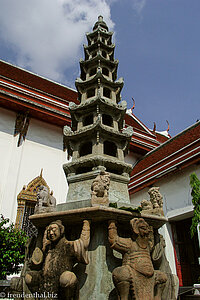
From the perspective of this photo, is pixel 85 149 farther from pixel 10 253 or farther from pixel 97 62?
pixel 10 253

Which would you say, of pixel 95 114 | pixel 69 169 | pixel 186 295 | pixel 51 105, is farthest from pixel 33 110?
pixel 186 295

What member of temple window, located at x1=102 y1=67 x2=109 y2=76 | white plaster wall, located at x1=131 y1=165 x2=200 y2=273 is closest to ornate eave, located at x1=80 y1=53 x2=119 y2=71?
temple window, located at x1=102 y1=67 x2=109 y2=76

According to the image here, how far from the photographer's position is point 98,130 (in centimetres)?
475

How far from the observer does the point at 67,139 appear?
16.5ft

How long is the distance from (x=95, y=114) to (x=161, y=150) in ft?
25.0

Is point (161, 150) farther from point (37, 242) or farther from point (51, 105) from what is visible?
point (37, 242)

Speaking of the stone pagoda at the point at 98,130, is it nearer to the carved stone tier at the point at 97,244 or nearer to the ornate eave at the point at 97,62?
the ornate eave at the point at 97,62

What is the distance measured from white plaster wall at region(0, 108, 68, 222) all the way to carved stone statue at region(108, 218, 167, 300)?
6.94 meters

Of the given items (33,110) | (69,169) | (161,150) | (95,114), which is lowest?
(69,169)

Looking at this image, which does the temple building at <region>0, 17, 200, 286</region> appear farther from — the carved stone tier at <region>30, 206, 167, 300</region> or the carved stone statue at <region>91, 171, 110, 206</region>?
the carved stone tier at <region>30, 206, 167, 300</region>

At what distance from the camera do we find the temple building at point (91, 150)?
189 inches

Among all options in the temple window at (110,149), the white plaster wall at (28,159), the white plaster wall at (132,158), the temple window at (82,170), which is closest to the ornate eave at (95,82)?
the temple window at (110,149)

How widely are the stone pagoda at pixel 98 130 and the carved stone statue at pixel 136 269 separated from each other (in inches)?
30.1

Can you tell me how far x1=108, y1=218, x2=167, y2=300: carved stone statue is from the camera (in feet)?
8.20
